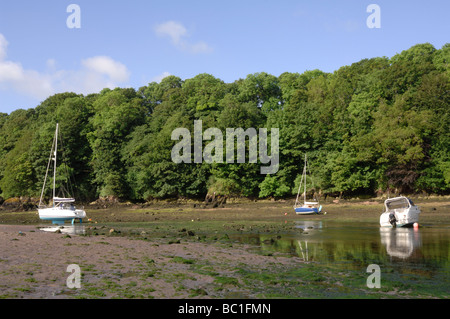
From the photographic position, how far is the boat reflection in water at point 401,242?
21.7 m

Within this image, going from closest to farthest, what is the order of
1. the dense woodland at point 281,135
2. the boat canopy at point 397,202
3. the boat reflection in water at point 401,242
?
the boat reflection in water at point 401,242, the boat canopy at point 397,202, the dense woodland at point 281,135

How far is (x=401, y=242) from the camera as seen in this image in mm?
26312

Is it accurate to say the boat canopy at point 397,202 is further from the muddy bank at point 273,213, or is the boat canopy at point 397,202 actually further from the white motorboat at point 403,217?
the muddy bank at point 273,213

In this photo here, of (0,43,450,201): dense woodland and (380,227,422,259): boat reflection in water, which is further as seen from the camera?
(0,43,450,201): dense woodland

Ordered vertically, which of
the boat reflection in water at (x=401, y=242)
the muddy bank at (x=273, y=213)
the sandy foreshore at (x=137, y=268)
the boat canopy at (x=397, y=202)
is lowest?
the muddy bank at (x=273, y=213)

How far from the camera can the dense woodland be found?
6881cm

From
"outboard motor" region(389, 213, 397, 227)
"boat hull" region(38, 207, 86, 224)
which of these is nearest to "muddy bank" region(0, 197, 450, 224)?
"boat hull" region(38, 207, 86, 224)

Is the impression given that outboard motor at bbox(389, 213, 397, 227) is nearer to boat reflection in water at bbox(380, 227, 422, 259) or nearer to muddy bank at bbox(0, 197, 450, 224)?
boat reflection in water at bbox(380, 227, 422, 259)

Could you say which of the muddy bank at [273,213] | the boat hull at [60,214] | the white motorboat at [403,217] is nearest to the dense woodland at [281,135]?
the muddy bank at [273,213]

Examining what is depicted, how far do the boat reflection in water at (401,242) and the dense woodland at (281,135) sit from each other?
39.1m

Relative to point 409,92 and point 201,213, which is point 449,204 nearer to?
point 409,92

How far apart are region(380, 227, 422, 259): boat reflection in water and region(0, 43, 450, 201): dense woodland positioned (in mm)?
39137

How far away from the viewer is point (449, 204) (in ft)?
179
